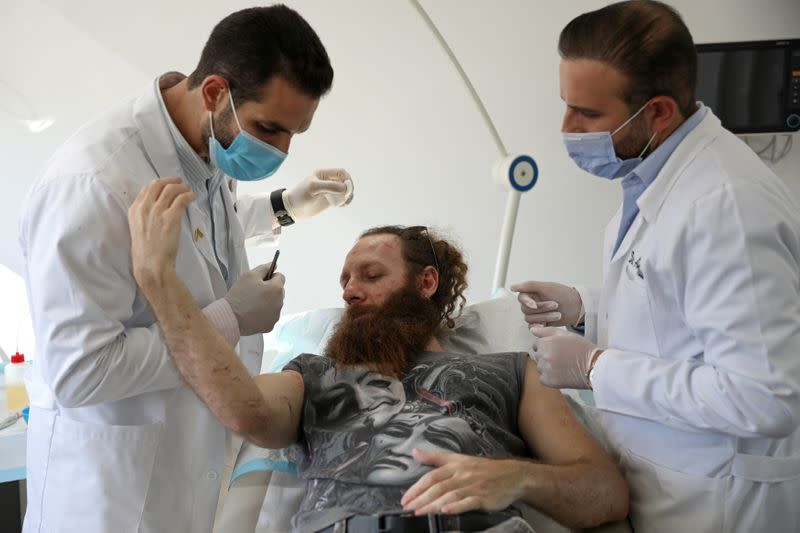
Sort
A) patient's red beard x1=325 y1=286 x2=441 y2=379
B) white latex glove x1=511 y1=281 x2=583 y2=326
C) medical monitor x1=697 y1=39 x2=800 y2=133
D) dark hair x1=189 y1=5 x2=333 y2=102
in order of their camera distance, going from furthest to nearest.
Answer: medical monitor x1=697 y1=39 x2=800 y2=133
white latex glove x1=511 y1=281 x2=583 y2=326
patient's red beard x1=325 y1=286 x2=441 y2=379
dark hair x1=189 y1=5 x2=333 y2=102

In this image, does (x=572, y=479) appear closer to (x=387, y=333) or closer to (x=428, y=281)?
(x=387, y=333)

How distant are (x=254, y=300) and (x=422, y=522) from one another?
57 cm

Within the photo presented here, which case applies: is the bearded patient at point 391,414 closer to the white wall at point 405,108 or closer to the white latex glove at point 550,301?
the white latex glove at point 550,301

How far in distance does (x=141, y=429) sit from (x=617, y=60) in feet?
3.66

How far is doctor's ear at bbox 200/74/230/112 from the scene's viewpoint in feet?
4.96

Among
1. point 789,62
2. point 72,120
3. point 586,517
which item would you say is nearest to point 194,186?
point 586,517

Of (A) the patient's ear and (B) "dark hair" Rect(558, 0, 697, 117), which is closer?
(B) "dark hair" Rect(558, 0, 697, 117)

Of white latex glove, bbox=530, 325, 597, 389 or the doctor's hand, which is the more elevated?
the doctor's hand

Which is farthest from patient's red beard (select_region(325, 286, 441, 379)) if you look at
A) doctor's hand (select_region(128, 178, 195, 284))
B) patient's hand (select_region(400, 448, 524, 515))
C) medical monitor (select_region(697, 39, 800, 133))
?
medical monitor (select_region(697, 39, 800, 133))

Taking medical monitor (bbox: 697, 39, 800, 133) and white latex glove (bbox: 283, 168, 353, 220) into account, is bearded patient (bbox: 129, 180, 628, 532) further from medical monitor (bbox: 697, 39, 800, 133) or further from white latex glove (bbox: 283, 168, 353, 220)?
medical monitor (bbox: 697, 39, 800, 133)

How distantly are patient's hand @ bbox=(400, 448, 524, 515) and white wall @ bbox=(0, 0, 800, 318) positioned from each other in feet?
6.17

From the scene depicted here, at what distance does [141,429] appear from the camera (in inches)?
57.6

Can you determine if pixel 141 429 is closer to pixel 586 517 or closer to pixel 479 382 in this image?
pixel 479 382

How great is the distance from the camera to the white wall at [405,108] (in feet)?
10.2
